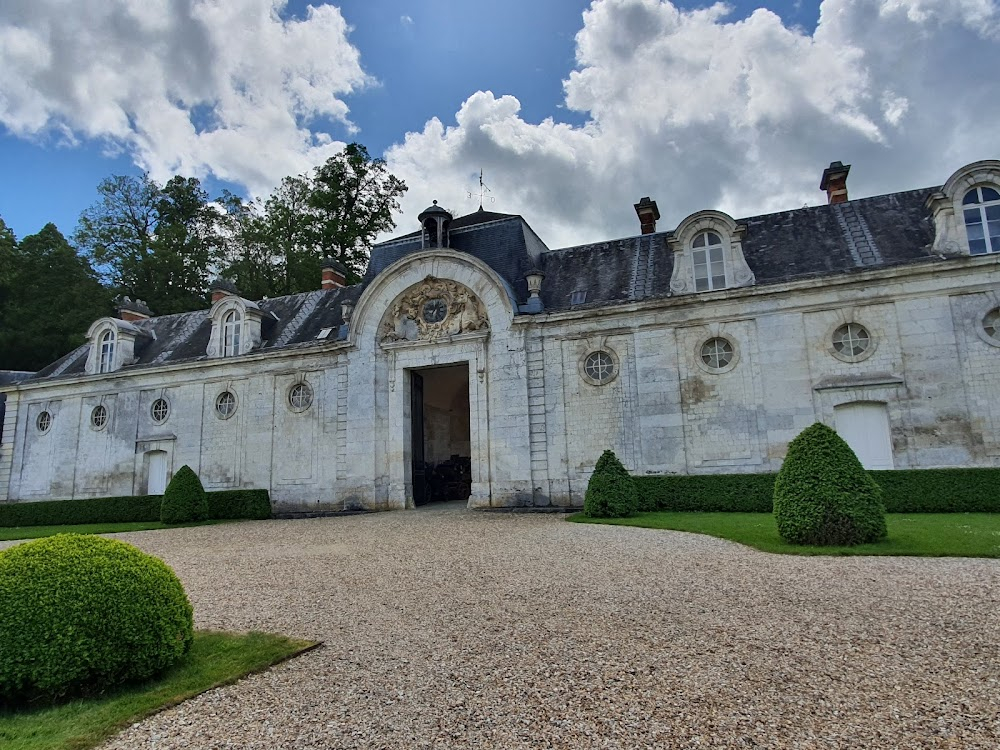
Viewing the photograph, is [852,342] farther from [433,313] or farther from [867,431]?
[433,313]

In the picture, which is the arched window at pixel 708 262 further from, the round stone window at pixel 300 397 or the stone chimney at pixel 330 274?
the stone chimney at pixel 330 274

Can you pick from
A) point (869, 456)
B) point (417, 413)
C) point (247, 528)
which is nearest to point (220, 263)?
point (417, 413)

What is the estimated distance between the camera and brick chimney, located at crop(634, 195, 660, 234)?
19.6 metres

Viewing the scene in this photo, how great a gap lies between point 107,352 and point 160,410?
3.66 m

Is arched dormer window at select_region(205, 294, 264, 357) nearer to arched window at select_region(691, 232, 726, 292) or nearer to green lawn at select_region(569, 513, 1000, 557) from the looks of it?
green lawn at select_region(569, 513, 1000, 557)

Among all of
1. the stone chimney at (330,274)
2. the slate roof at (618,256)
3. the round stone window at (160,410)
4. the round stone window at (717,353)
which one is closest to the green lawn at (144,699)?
the round stone window at (717,353)

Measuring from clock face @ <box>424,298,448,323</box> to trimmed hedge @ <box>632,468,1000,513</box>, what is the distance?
734 centimetres

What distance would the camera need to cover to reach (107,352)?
22.1 m

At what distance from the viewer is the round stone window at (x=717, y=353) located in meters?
15.0

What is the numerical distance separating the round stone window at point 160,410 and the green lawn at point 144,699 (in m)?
17.9

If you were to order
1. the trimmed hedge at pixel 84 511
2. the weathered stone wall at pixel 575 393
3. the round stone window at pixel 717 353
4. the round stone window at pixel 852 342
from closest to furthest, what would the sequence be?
the weathered stone wall at pixel 575 393
the round stone window at pixel 852 342
the round stone window at pixel 717 353
the trimmed hedge at pixel 84 511

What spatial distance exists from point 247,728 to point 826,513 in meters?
7.11

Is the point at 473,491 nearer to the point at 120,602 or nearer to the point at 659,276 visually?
the point at 659,276

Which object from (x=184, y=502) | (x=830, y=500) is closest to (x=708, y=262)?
(x=830, y=500)
